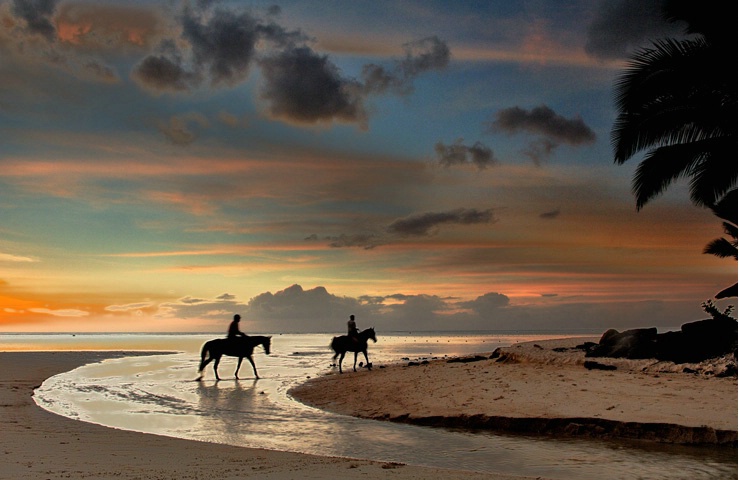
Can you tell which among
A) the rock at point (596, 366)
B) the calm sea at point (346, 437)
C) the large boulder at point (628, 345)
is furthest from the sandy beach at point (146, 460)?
the large boulder at point (628, 345)

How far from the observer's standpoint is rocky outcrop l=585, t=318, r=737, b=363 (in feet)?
61.9

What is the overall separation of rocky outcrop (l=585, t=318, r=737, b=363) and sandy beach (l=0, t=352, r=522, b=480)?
13875 mm

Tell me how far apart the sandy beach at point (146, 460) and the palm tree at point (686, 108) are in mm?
12978

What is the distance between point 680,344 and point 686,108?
8.22 meters

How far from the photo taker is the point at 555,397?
14539 millimetres

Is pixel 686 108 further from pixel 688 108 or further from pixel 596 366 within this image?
pixel 596 366

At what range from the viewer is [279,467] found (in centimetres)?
861

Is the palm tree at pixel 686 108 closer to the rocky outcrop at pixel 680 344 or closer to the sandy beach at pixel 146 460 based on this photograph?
the rocky outcrop at pixel 680 344

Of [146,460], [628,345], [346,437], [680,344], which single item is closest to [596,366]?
[628,345]

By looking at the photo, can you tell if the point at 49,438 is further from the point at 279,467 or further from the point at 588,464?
the point at 588,464

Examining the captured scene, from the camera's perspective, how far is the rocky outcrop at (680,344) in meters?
18.9

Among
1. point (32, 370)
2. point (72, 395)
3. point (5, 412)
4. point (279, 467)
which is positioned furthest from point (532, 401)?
point (32, 370)

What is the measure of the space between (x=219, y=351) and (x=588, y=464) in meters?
18.3

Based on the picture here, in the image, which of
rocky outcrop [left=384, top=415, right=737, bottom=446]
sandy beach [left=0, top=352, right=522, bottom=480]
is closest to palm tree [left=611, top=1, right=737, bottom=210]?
rocky outcrop [left=384, top=415, right=737, bottom=446]
